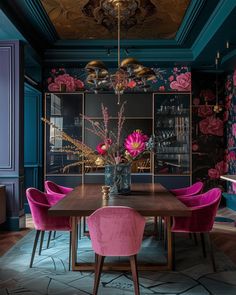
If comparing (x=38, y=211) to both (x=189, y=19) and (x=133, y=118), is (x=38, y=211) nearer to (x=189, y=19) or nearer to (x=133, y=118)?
(x=189, y=19)

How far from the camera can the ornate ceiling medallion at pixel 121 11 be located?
14.3ft

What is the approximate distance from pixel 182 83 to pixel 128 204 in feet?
13.3

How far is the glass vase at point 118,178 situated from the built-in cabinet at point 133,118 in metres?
2.76

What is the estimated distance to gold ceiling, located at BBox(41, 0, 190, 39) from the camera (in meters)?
4.42

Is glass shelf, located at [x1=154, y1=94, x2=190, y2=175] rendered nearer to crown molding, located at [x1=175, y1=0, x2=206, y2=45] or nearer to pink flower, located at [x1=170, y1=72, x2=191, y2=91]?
pink flower, located at [x1=170, y1=72, x2=191, y2=91]

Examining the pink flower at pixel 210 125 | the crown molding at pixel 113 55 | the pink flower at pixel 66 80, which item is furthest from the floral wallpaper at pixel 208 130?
the pink flower at pixel 66 80

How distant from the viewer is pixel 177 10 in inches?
183

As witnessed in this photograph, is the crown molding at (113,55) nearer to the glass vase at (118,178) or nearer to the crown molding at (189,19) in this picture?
the crown molding at (189,19)

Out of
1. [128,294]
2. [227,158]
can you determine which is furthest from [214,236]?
[227,158]

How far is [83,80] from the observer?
6676 mm

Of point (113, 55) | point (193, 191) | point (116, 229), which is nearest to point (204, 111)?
point (113, 55)

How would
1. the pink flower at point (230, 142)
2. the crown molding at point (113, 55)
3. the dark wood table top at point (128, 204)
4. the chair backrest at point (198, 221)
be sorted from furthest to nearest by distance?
the pink flower at point (230, 142), the crown molding at point (113, 55), the chair backrest at point (198, 221), the dark wood table top at point (128, 204)

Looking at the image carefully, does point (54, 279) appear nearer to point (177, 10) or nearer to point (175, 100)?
point (177, 10)

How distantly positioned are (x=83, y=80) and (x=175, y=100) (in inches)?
68.9
